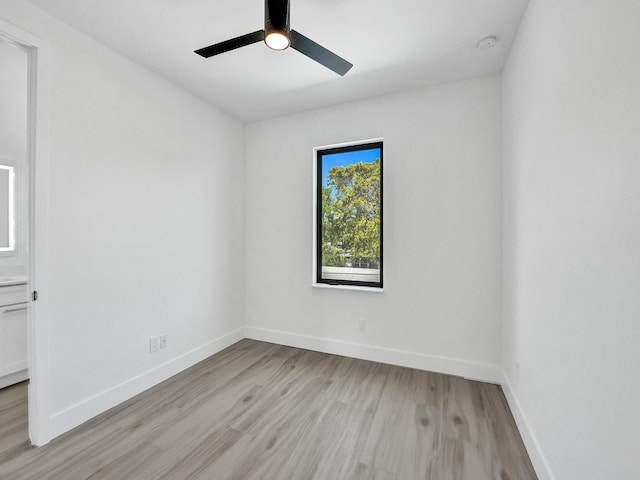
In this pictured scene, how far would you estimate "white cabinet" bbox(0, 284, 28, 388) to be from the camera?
2.39m

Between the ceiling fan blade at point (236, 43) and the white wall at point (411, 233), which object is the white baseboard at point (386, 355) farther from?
the ceiling fan blade at point (236, 43)

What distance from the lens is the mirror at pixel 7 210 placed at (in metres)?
2.82

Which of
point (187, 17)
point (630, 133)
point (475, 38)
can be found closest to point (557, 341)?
point (630, 133)

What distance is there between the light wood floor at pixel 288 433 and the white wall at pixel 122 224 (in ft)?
0.96

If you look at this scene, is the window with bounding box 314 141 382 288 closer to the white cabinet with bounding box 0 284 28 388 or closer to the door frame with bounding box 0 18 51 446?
the door frame with bounding box 0 18 51 446

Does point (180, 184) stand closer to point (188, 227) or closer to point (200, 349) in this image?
point (188, 227)

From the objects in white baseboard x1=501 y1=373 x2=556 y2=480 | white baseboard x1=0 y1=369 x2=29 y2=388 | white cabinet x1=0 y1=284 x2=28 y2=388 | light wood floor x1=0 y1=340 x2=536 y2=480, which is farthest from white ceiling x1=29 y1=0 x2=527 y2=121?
white baseboard x1=0 y1=369 x2=29 y2=388

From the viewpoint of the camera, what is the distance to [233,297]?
3412 millimetres

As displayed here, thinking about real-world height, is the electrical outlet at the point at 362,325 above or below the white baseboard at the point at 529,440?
above

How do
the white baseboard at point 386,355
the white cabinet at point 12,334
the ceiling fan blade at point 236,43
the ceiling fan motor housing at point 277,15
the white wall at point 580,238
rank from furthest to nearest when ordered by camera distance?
the white baseboard at point 386,355 < the white cabinet at point 12,334 < the ceiling fan blade at point 236,43 < the ceiling fan motor housing at point 277,15 < the white wall at point 580,238

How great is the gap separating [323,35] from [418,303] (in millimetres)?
2319

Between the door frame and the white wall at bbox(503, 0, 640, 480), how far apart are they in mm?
2721

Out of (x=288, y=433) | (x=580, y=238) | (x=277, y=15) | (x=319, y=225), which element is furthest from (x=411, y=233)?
(x=277, y=15)

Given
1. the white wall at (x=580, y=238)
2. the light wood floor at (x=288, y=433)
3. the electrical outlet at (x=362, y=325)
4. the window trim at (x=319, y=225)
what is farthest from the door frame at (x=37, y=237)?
the white wall at (x=580, y=238)
